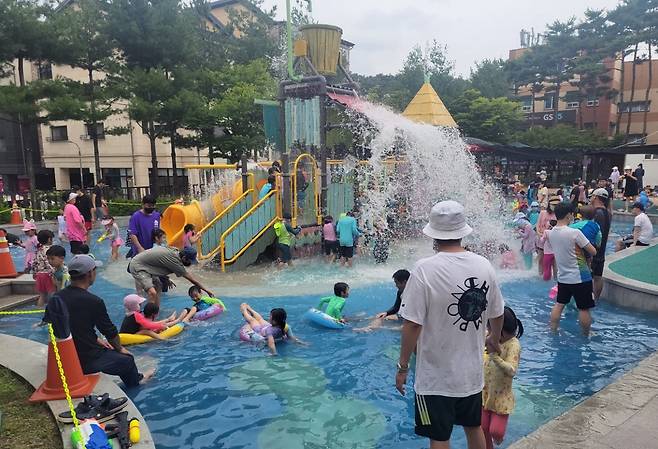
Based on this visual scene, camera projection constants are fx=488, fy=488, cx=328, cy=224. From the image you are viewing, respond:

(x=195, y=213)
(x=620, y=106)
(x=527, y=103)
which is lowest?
(x=195, y=213)

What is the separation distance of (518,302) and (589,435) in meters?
5.14

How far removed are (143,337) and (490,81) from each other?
156ft

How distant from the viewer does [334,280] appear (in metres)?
10.4

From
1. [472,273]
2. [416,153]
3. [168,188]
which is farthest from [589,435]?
[168,188]

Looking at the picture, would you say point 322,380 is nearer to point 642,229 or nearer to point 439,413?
point 439,413

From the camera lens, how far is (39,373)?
198 inches

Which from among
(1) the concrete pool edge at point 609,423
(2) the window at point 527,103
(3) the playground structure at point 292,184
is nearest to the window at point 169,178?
(3) the playground structure at point 292,184

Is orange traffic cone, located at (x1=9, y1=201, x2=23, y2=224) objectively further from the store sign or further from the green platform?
the store sign

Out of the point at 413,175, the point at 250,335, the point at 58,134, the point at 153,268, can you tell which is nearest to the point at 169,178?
the point at 58,134

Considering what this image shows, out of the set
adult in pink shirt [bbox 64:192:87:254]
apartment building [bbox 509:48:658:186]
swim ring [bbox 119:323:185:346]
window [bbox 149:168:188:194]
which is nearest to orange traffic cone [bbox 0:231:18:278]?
adult in pink shirt [bbox 64:192:87:254]

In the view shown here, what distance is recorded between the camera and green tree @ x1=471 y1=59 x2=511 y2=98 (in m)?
47.0

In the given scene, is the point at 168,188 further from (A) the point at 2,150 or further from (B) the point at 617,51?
(B) the point at 617,51

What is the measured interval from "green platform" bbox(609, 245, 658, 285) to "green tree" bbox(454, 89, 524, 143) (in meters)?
26.1

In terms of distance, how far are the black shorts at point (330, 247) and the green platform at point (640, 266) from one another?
5.84 meters
